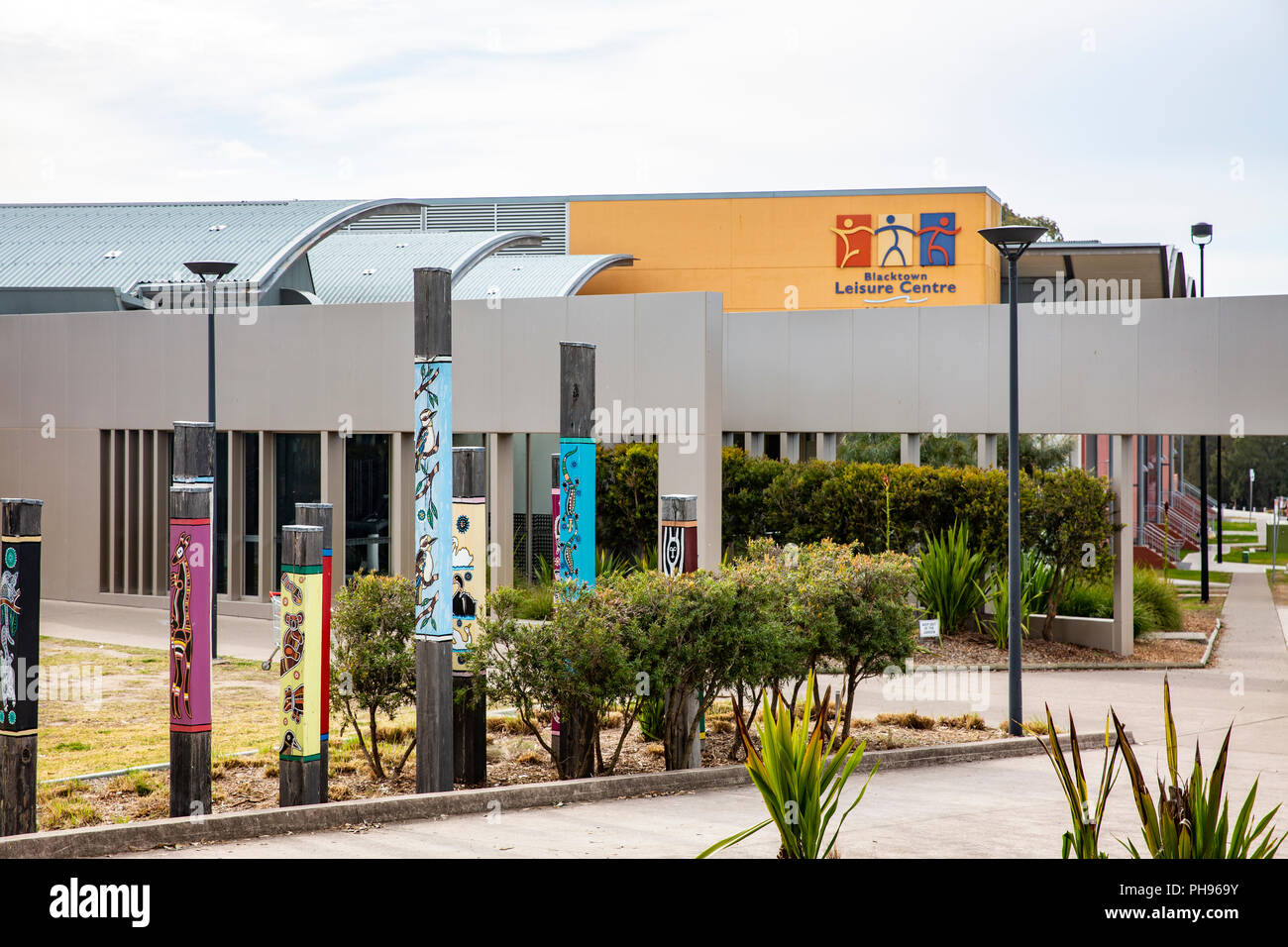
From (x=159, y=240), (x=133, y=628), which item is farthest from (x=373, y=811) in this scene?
(x=159, y=240)

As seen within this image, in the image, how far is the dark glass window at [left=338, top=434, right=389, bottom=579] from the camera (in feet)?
65.3

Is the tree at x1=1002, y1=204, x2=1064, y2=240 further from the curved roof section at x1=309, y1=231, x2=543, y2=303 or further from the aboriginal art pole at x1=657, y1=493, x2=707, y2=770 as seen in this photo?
the aboriginal art pole at x1=657, y1=493, x2=707, y2=770

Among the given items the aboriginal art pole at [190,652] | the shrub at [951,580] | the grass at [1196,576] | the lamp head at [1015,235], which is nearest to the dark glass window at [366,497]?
the shrub at [951,580]

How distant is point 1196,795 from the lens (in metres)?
4.78

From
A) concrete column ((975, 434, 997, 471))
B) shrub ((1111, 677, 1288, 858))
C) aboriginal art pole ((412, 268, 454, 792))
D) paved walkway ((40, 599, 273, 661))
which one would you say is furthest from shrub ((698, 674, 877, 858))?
concrete column ((975, 434, 997, 471))

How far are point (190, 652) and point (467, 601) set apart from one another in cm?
232

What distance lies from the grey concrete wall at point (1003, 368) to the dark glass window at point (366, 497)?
18.5 ft

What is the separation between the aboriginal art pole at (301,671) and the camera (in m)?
8.28

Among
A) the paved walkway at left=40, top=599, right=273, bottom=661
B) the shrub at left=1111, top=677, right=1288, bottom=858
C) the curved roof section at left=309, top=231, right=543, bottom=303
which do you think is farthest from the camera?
the curved roof section at left=309, top=231, right=543, bottom=303

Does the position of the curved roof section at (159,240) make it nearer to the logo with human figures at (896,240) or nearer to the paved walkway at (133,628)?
the paved walkway at (133,628)

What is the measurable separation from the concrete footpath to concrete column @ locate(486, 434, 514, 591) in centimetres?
750

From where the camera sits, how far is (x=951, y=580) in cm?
1716
